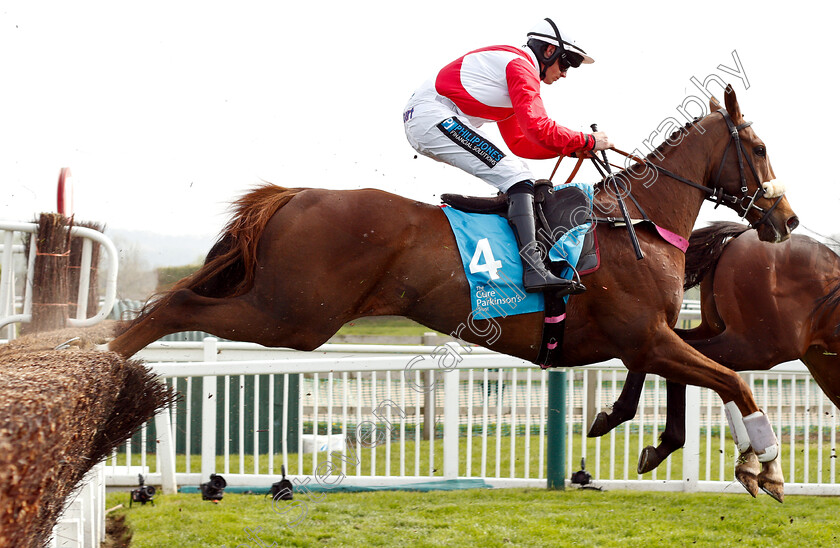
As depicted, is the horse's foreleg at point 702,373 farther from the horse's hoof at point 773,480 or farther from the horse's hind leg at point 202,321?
the horse's hind leg at point 202,321

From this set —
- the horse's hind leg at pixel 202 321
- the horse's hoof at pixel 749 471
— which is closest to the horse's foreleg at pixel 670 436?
the horse's hoof at pixel 749 471

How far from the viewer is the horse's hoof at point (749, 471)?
3512mm

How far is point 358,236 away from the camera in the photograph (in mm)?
3027

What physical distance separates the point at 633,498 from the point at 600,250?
2.91 metres

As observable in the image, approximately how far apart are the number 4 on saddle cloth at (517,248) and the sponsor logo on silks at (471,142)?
180mm

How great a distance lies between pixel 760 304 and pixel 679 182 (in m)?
1.18

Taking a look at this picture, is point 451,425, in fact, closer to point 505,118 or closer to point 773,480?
point 773,480

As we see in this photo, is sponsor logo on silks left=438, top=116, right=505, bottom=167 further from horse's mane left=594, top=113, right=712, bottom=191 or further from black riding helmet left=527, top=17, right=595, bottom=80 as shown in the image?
horse's mane left=594, top=113, right=712, bottom=191

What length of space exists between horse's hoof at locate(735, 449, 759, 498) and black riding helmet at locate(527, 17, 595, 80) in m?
2.08

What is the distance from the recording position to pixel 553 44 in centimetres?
338

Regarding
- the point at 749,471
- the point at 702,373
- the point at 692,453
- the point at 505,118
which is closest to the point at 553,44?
the point at 505,118

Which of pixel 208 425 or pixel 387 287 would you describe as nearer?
pixel 387 287

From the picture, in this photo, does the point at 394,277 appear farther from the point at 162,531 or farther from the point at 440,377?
the point at 440,377

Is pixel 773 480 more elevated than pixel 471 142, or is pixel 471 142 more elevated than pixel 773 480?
pixel 471 142
